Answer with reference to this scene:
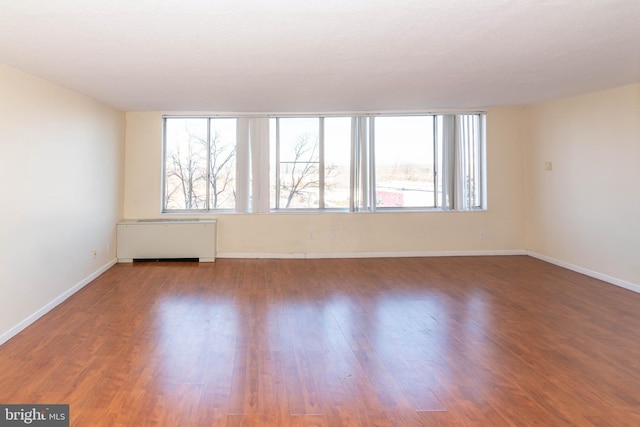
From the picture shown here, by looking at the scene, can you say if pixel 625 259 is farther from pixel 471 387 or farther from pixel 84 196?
pixel 84 196

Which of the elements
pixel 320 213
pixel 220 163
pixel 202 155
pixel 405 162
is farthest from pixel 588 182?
pixel 202 155

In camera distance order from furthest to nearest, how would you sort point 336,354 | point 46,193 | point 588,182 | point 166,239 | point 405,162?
1. point 405,162
2. point 166,239
3. point 588,182
4. point 46,193
5. point 336,354

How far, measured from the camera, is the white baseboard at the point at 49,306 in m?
3.12

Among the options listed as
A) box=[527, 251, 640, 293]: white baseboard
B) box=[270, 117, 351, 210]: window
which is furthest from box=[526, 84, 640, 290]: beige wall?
box=[270, 117, 351, 210]: window

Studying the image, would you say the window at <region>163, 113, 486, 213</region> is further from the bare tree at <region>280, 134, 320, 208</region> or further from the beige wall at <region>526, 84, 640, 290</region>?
the beige wall at <region>526, 84, 640, 290</region>

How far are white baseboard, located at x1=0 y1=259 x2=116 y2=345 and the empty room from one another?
0.02m

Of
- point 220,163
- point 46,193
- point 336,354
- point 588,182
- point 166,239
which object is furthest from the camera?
point 220,163

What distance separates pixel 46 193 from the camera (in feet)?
12.3

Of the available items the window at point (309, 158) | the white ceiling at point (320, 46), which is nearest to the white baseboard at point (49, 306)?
the white ceiling at point (320, 46)

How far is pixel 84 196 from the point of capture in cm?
464

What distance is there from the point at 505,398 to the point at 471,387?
196 mm

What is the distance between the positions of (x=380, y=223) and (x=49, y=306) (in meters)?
4.49

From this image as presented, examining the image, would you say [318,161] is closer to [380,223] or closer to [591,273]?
[380,223]

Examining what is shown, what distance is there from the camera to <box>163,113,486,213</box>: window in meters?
6.20
